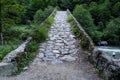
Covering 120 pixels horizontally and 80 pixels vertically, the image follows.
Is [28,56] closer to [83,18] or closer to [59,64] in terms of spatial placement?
[59,64]

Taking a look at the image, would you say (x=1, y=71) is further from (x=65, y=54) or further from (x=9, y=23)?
(x=9, y=23)

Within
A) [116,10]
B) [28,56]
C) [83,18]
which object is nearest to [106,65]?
[28,56]

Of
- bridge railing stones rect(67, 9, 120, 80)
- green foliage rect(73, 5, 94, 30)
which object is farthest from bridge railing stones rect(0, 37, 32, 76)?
green foliage rect(73, 5, 94, 30)

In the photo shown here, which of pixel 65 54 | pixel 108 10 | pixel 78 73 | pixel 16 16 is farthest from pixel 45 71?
pixel 108 10

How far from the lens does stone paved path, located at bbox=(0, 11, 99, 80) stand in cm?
584

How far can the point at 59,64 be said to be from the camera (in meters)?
6.99

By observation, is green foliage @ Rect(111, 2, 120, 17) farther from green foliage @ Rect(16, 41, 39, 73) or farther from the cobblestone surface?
green foliage @ Rect(16, 41, 39, 73)

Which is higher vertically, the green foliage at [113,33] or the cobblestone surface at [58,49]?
the cobblestone surface at [58,49]

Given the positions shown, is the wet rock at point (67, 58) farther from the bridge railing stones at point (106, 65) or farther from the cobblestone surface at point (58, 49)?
the bridge railing stones at point (106, 65)

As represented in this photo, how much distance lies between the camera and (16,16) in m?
26.6

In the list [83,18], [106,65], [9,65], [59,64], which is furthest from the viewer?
[83,18]

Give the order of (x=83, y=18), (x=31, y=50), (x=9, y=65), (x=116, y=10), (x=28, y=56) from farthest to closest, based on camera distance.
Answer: (x=116, y=10) < (x=83, y=18) < (x=31, y=50) < (x=28, y=56) < (x=9, y=65)

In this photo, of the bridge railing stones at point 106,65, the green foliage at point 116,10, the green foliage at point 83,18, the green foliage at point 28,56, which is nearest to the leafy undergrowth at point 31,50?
the green foliage at point 28,56

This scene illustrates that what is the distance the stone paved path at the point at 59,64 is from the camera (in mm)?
5844
